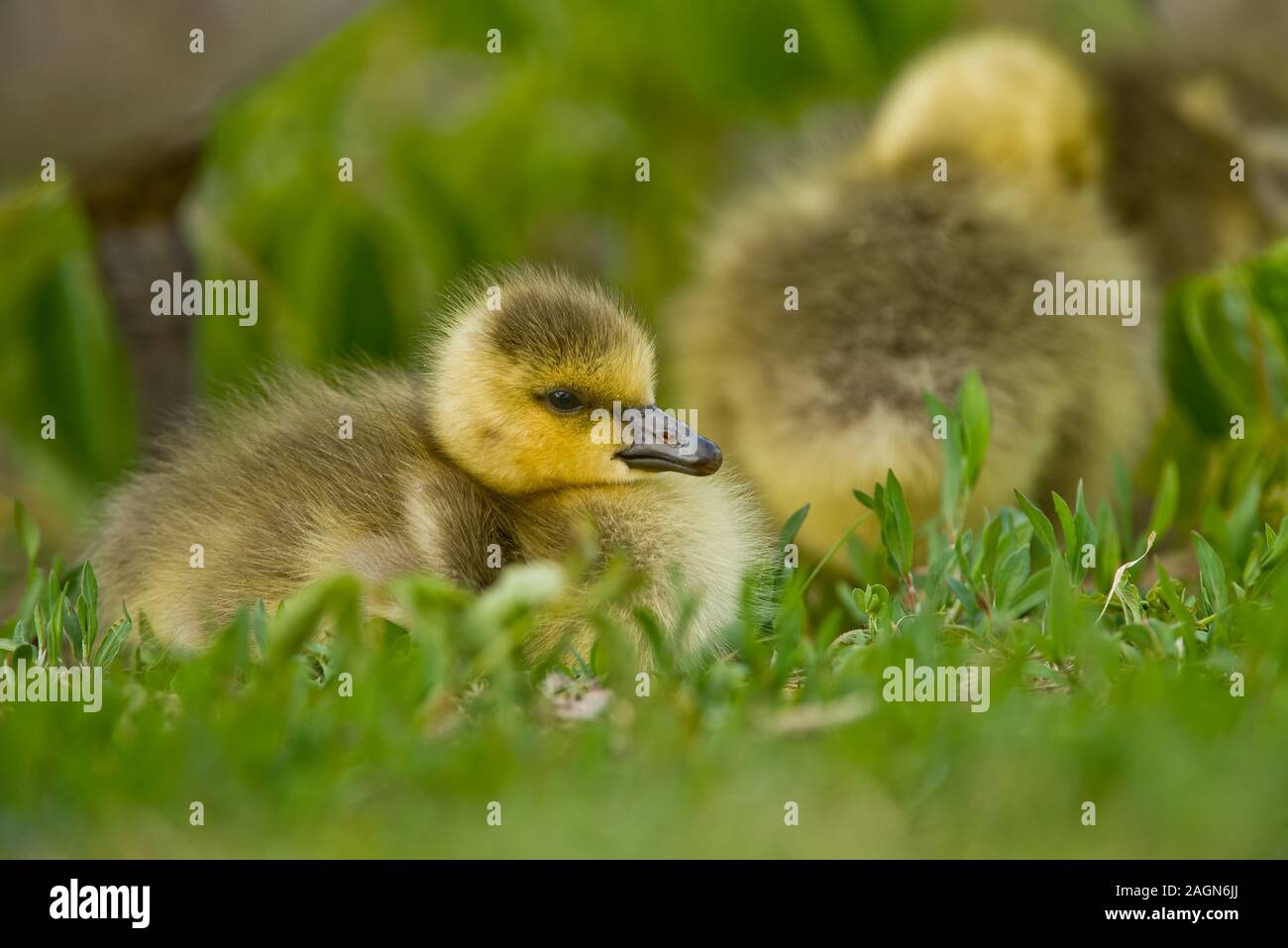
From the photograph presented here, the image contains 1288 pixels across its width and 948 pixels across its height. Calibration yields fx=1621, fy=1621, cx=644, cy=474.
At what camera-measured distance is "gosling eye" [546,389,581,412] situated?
1.63m

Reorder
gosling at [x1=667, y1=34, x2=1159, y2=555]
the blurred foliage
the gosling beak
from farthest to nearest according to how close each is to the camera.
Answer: the blurred foliage
gosling at [x1=667, y1=34, x2=1159, y2=555]
the gosling beak

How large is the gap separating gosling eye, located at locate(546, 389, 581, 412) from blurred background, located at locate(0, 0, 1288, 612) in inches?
41.4

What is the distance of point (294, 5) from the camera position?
94.8 inches

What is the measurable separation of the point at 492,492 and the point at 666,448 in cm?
20

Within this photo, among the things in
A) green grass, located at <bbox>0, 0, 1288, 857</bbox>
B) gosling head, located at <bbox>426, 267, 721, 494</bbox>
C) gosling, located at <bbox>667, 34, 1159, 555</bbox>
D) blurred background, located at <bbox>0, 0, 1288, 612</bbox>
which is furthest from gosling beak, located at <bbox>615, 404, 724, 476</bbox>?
blurred background, located at <bbox>0, 0, 1288, 612</bbox>

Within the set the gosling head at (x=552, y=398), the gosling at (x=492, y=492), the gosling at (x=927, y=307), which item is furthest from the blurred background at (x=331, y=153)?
the gosling head at (x=552, y=398)

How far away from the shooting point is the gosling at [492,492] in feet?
5.17

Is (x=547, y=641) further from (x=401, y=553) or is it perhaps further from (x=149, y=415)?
(x=149, y=415)

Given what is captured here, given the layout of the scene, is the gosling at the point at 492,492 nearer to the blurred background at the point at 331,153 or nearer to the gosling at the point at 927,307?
the gosling at the point at 927,307

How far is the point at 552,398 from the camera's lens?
5.35 ft

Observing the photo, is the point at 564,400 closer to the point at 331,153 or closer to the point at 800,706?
the point at 800,706

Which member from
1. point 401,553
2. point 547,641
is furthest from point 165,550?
point 547,641

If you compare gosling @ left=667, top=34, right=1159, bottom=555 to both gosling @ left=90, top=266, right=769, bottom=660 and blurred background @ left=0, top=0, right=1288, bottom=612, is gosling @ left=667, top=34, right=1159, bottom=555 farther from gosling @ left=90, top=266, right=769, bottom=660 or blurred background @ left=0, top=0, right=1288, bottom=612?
gosling @ left=90, top=266, right=769, bottom=660

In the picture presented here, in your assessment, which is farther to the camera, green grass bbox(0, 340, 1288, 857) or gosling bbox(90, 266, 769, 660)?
gosling bbox(90, 266, 769, 660)
